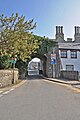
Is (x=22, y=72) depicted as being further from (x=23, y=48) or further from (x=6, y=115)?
(x=6, y=115)

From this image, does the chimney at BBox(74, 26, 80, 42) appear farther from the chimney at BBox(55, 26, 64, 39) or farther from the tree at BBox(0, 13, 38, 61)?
the tree at BBox(0, 13, 38, 61)

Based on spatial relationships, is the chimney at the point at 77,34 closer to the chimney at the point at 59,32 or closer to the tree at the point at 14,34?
the chimney at the point at 59,32

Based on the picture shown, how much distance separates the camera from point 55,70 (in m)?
50.3

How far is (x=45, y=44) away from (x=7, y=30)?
93.8 ft

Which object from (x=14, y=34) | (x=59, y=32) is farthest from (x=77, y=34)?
(x=14, y=34)

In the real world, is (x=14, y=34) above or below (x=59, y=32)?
below

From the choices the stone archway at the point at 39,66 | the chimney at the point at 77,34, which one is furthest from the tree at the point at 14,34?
the chimney at the point at 77,34

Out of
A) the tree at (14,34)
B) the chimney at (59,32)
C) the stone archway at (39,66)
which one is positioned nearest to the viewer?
the tree at (14,34)

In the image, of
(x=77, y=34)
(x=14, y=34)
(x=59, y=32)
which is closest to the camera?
(x=14, y=34)

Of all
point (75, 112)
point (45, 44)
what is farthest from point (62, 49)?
point (75, 112)

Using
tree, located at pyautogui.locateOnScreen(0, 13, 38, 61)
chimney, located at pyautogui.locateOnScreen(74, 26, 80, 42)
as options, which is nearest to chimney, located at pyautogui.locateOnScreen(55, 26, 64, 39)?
chimney, located at pyautogui.locateOnScreen(74, 26, 80, 42)

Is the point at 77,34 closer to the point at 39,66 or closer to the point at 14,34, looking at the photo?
the point at 39,66

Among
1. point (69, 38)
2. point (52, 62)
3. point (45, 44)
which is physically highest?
point (69, 38)

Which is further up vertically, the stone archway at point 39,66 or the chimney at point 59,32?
the chimney at point 59,32
